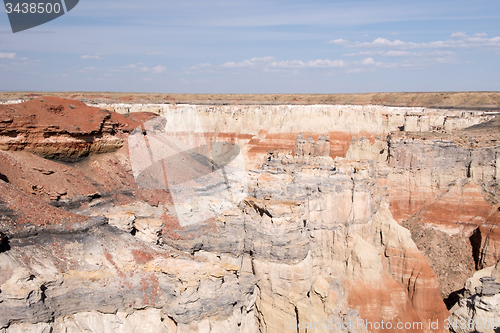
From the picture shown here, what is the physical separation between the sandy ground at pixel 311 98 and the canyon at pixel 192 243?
88.9 meters

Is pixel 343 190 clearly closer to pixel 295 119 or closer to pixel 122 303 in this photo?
pixel 122 303

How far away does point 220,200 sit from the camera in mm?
14078

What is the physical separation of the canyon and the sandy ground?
8887 cm

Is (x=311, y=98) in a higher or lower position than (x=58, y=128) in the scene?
higher

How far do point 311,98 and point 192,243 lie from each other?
439ft

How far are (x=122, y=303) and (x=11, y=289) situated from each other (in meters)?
2.40

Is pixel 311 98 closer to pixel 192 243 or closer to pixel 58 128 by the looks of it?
pixel 58 128

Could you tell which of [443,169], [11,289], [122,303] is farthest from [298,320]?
[443,169]

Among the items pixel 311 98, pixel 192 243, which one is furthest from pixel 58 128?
pixel 311 98

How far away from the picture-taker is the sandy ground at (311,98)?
102 meters

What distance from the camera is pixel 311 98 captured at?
462ft

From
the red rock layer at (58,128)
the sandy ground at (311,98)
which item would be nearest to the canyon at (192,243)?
the red rock layer at (58,128)

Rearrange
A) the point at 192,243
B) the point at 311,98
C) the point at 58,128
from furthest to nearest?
the point at 311,98, the point at 58,128, the point at 192,243

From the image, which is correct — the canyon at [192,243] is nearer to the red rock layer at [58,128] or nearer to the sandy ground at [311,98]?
the red rock layer at [58,128]
